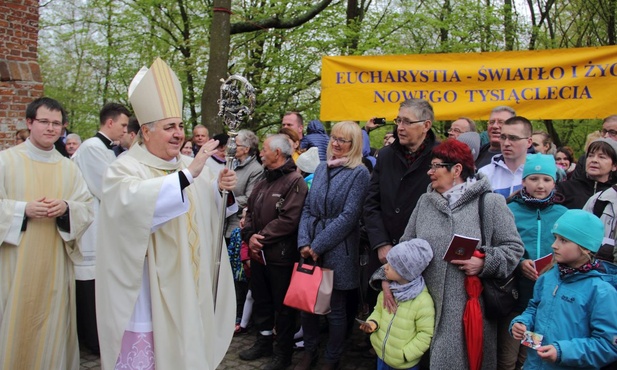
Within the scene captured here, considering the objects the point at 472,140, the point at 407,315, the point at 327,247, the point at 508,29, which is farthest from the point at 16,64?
the point at 508,29

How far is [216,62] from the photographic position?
325 inches

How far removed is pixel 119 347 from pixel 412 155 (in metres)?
2.35

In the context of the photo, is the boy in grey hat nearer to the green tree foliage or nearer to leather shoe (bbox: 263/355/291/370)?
leather shoe (bbox: 263/355/291/370)

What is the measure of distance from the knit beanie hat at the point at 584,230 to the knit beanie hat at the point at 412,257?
815 mm

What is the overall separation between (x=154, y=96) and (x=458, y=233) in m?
2.06

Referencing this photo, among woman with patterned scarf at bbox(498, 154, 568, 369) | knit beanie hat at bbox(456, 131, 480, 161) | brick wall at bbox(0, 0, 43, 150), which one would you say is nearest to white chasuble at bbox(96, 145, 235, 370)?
woman with patterned scarf at bbox(498, 154, 568, 369)

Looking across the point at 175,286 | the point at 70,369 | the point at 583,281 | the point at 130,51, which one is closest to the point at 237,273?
the point at 70,369

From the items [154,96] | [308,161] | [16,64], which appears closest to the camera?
[154,96]

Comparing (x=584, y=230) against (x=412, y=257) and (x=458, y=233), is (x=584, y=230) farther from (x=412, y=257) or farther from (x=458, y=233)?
(x=412, y=257)

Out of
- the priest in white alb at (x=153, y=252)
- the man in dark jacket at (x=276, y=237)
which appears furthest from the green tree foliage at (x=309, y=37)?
the priest in white alb at (x=153, y=252)

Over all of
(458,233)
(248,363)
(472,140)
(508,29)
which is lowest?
(248,363)

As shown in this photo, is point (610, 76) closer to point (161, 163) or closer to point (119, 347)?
point (161, 163)

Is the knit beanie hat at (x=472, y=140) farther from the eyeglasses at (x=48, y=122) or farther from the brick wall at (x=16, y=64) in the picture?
the brick wall at (x=16, y=64)

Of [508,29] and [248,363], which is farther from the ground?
[508,29]
